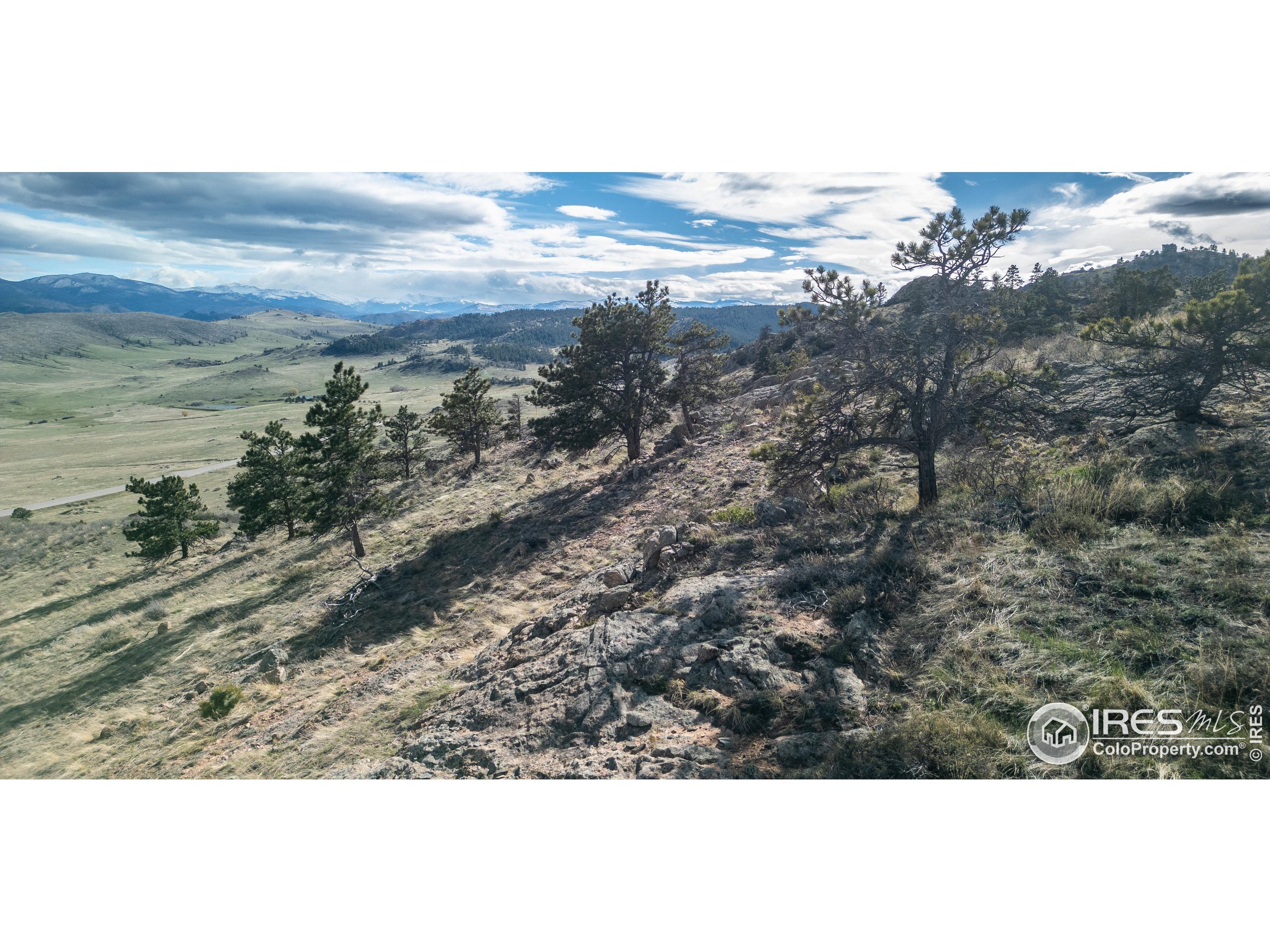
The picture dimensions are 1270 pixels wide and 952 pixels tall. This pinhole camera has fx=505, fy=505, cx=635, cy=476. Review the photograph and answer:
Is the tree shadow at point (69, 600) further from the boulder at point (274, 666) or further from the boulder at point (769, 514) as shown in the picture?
the boulder at point (769, 514)

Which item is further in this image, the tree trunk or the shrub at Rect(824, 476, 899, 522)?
the shrub at Rect(824, 476, 899, 522)

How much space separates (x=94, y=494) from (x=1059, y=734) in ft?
268

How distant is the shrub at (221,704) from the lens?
10.2 meters

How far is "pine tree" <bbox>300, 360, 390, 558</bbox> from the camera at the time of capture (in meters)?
18.2

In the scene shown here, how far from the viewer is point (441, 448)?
43.0 meters

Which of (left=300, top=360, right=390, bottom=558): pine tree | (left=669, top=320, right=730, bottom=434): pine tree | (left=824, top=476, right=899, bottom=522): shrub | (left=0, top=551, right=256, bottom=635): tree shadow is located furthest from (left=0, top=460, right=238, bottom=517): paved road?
(left=824, top=476, right=899, bottom=522): shrub

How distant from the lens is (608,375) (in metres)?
20.2

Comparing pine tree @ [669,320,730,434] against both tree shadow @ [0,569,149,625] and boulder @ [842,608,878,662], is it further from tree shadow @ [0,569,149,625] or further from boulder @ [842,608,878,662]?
tree shadow @ [0,569,149,625]

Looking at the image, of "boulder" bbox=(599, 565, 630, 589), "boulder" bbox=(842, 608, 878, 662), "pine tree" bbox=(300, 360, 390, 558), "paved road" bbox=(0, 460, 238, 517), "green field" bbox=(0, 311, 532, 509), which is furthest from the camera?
"green field" bbox=(0, 311, 532, 509)

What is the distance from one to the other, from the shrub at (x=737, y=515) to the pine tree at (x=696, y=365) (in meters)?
11.7

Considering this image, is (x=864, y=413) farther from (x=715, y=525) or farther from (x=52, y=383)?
(x=52, y=383)

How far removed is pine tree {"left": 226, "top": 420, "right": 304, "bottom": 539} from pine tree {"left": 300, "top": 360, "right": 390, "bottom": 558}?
28.4 ft

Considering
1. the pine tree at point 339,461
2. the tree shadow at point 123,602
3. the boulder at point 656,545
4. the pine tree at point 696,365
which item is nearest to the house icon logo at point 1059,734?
the boulder at point 656,545

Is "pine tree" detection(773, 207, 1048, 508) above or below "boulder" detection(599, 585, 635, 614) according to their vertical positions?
above
